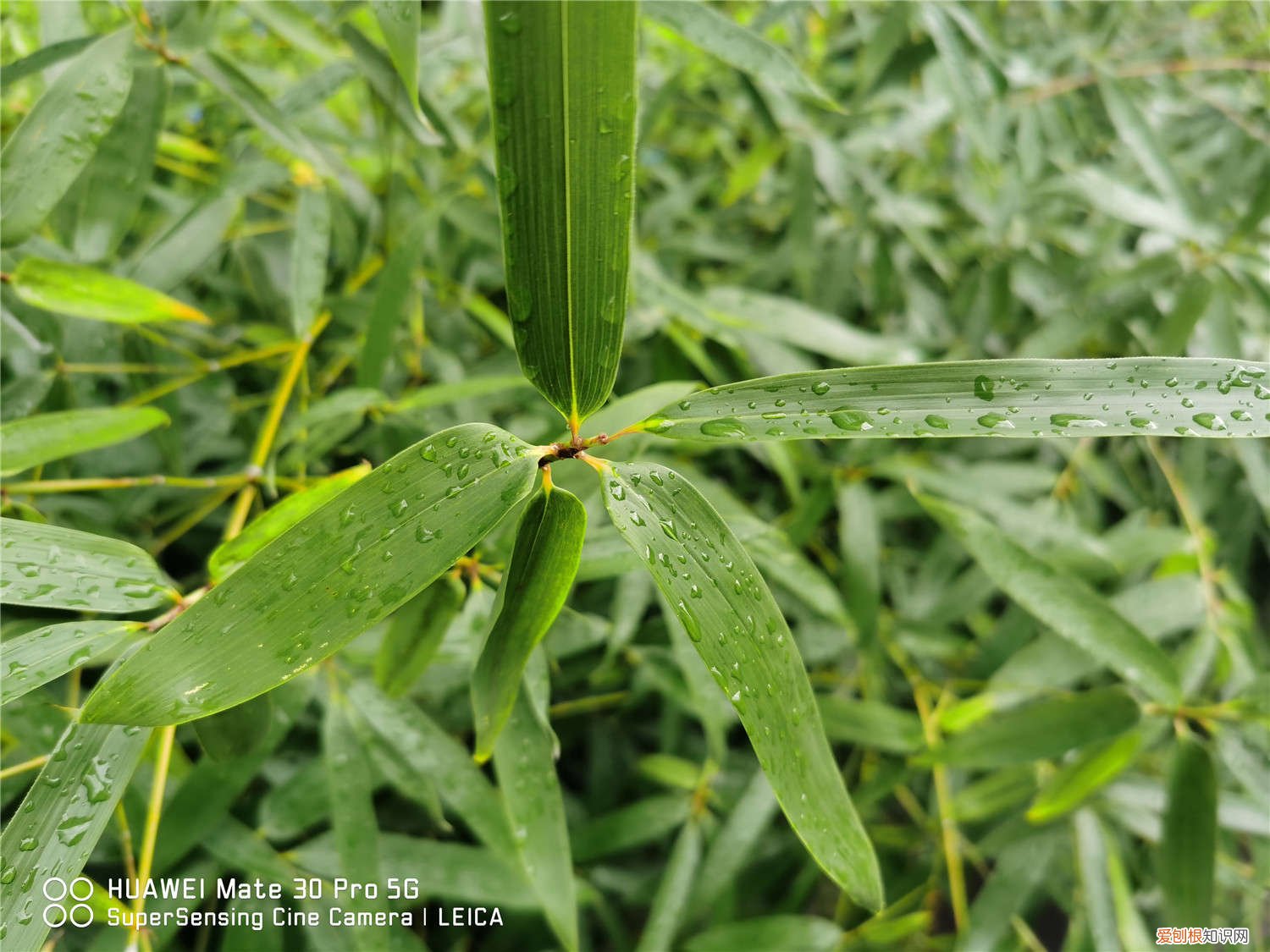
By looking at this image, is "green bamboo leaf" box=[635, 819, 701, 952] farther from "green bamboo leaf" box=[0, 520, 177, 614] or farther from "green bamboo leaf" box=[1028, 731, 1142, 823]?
"green bamboo leaf" box=[0, 520, 177, 614]

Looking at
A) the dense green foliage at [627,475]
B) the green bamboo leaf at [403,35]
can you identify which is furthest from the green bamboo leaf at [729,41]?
the green bamboo leaf at [403,35]

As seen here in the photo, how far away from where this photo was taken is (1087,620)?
47 centimetres

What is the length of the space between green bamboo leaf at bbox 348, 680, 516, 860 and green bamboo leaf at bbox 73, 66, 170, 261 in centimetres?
33

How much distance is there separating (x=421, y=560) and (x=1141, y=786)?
0.67 metres

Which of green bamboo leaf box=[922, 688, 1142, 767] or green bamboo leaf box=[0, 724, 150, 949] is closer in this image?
green bamboo leaf box=[0, 724, 150, 949]

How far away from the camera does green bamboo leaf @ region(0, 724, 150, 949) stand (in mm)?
297

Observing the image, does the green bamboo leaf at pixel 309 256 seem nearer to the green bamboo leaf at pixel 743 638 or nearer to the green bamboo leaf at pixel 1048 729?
the green bamboo leaf at pixel 743 638

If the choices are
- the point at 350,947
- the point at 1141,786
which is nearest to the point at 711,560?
the point at 350,947

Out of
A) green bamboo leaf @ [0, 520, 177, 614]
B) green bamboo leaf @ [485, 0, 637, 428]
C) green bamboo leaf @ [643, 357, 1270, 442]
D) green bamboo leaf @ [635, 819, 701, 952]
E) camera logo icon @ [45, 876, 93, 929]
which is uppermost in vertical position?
green bamboo leaf @ [485, 0, 637, 428]

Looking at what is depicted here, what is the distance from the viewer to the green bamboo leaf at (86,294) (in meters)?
0.43

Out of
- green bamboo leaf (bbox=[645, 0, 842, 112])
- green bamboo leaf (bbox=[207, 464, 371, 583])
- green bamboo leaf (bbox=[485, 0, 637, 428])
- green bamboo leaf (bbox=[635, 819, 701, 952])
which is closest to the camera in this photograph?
green bamboo leaf (bbox=[485, 0, 637, 428])

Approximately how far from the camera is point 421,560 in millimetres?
261

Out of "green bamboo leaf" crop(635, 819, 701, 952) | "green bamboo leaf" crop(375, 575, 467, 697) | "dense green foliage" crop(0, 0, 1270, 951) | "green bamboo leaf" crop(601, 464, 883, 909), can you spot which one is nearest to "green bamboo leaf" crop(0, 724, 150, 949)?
"dense green foliage" crop(0, 0, 1270, 951)

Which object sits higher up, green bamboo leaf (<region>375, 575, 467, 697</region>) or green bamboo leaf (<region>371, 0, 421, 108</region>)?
green bamboo leaf (<region>371, 0, 421, 108</region>)
